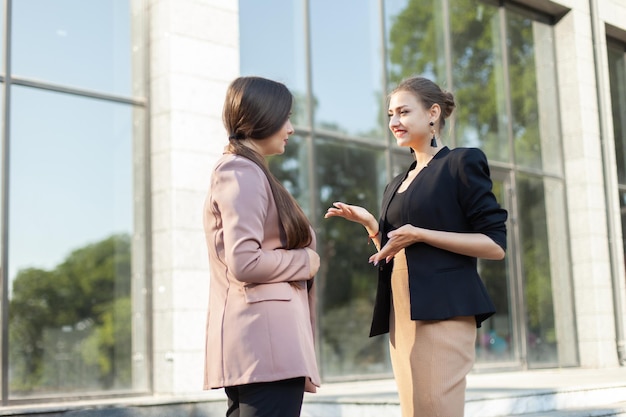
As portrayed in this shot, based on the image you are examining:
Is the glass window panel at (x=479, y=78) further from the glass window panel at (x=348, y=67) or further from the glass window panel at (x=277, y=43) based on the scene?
the glass window panel at (x=277, y=43)

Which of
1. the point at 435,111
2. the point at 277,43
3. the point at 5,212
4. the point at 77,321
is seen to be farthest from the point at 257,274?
the point at 277,43

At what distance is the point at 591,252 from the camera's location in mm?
12109

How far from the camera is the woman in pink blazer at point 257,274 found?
233 centimetres

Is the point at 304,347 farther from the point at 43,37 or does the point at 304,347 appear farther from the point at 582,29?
the point at 582,29

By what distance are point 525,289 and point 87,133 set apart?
666cm

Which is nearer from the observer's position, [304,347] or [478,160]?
[304,347]

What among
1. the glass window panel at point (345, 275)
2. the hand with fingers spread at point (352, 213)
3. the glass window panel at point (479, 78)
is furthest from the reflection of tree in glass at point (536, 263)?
the hand with fingers spread at point (352, 213)

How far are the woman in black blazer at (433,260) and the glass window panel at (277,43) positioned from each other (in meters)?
5.88

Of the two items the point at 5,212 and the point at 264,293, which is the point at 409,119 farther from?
the point at 5,212

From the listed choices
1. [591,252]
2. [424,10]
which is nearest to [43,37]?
[424,10]

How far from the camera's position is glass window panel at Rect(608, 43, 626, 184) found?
14.1 meters

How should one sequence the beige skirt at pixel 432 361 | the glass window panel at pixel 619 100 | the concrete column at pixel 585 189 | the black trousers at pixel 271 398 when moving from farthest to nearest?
the glass window panel at pixel 619 100 < the concrete column at pixel 585 189 < the beige skirt at pixel 432 361 < the black trousers at pixel 271 398

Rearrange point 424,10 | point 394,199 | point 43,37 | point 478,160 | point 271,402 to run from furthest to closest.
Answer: point 424,10 → point 43,37 → point 394,199 → point 478,160 → point 271,402

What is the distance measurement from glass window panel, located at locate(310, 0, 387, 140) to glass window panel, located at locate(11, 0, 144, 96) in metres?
2.25
